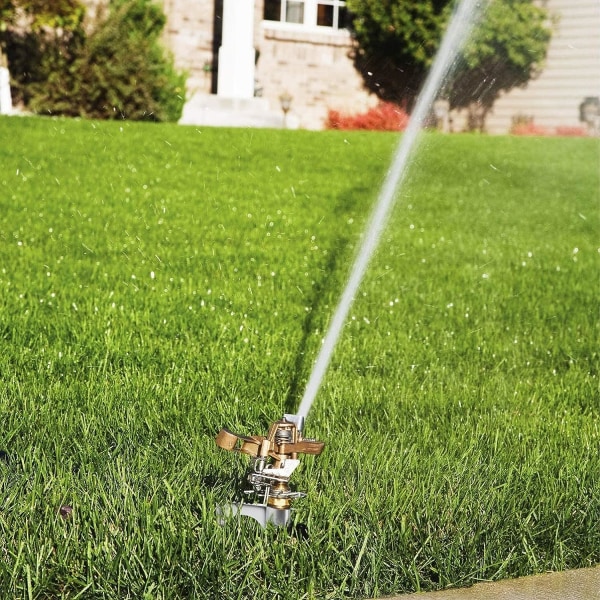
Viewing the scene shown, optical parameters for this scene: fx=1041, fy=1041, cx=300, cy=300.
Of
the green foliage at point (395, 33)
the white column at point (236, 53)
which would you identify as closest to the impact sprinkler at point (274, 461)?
the white column at point (236, 53)

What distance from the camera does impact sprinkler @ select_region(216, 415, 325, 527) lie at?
2.39 meters

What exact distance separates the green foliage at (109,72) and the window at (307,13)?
401 centimetres

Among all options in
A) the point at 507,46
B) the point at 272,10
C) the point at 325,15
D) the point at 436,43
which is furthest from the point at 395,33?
the point at 507,46

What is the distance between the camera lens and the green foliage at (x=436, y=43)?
59.7ft

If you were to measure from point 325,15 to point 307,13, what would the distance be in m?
0.62

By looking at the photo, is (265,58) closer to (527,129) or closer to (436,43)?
(436,43)

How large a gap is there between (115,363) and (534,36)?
57.2 ft

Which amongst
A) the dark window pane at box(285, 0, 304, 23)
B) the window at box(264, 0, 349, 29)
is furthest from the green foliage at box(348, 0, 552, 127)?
the dark window pane at box(285, 0, 304, 23)

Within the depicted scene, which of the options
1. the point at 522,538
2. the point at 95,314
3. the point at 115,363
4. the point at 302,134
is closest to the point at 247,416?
the point at 115,363

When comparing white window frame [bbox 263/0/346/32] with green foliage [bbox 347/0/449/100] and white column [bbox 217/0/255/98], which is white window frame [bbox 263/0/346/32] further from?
white column [bbox 217/0/255/98]

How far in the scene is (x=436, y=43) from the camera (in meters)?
19.0

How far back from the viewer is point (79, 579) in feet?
7.72

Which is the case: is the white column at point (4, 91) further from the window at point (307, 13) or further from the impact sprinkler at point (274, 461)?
the impact sprinkler at point (274, 461)

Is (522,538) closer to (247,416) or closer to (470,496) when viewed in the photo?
(470,496)
